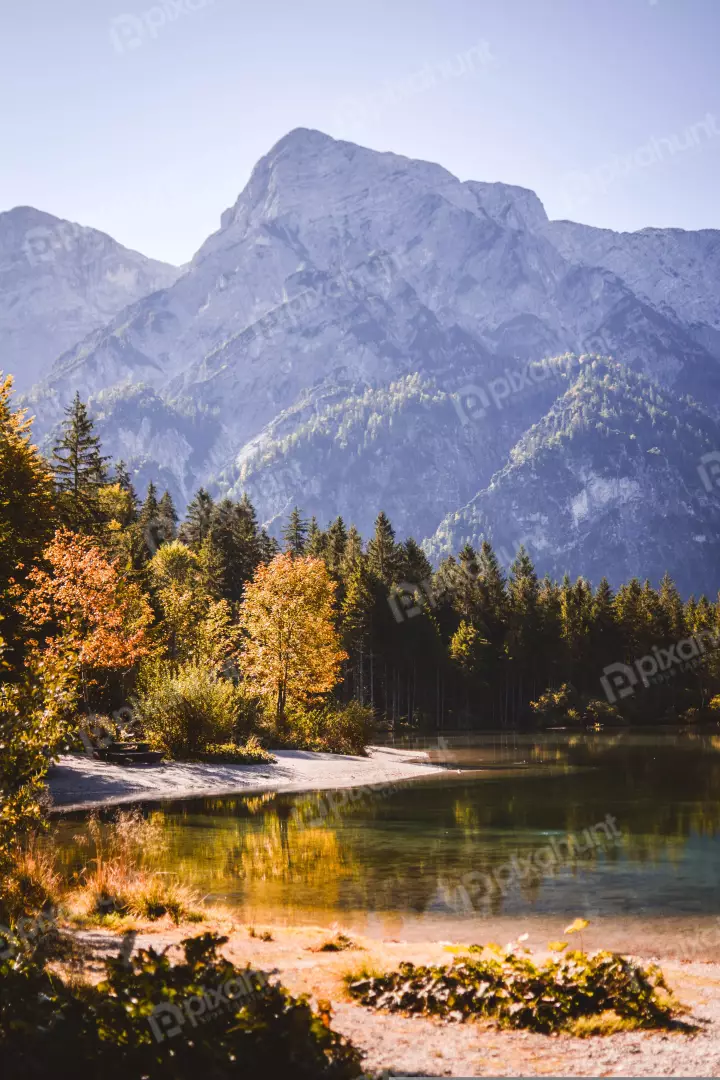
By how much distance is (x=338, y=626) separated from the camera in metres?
103

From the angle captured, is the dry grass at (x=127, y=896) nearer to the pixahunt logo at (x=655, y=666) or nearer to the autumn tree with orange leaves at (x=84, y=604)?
the autumn tree with orange leaves at (x=84, y=604)

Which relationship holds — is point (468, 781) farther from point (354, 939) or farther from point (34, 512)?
point (354, 939)

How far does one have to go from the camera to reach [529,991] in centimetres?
1016

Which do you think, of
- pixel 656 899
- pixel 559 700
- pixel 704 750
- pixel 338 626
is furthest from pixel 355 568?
pixel 656 899

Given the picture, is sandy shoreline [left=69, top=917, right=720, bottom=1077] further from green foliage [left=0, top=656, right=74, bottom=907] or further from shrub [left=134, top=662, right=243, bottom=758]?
shrub [left=134, top=662, right=243, bottom=758]

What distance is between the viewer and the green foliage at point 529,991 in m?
9.84

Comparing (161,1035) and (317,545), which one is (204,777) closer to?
(161,1035)

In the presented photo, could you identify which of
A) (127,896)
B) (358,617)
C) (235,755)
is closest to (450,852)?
(127,896)

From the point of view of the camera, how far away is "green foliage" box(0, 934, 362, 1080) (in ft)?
20.8

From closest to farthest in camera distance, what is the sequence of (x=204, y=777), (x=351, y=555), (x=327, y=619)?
(x=204, y=777) → (x=327, y=619) → (x=351, y=555)

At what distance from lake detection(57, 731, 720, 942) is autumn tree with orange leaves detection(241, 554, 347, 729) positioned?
13995mm

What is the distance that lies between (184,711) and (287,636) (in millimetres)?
12758

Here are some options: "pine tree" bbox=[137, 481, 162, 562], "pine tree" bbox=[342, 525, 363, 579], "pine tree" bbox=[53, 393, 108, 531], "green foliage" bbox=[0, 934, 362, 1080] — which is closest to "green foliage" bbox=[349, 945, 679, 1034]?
"green foliage" bbox=[0, 934, 362, 1080]

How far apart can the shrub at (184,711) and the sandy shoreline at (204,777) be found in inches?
104
